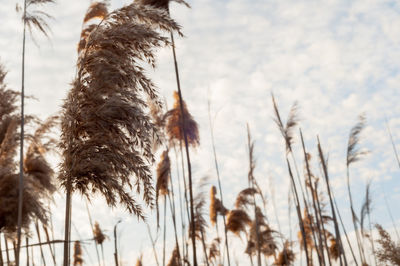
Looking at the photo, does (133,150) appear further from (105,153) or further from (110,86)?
(110,86)

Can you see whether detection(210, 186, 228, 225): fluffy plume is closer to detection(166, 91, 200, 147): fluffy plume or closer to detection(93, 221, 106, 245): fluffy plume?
detection(93, 221, 106, 245): fluffy plume

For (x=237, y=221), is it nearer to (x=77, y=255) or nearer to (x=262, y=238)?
(x=262, y=238)

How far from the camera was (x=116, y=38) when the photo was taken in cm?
341

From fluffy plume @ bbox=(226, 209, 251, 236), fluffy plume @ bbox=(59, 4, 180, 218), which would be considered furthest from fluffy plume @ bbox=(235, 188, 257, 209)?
fluffy plume @ bbox=(59, 4, 180, 218)

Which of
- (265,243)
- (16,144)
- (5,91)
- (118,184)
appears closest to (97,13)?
(5,91)

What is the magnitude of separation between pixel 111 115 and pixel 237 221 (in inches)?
326

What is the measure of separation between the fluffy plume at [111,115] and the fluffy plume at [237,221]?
778 centimetres

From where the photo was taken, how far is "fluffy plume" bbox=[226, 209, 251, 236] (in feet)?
35.2

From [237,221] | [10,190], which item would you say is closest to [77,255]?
[237,221]

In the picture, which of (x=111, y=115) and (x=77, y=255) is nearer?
(x=111, y=115)

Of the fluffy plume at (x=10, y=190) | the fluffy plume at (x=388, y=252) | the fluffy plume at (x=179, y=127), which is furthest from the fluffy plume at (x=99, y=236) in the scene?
the fluffy plume at (x=388, y=252)

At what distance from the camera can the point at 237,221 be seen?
35.6 ft

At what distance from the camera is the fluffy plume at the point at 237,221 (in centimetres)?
1072

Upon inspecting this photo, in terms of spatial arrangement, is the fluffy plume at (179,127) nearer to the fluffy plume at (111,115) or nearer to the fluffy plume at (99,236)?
the fluffy plume at (99,236)
